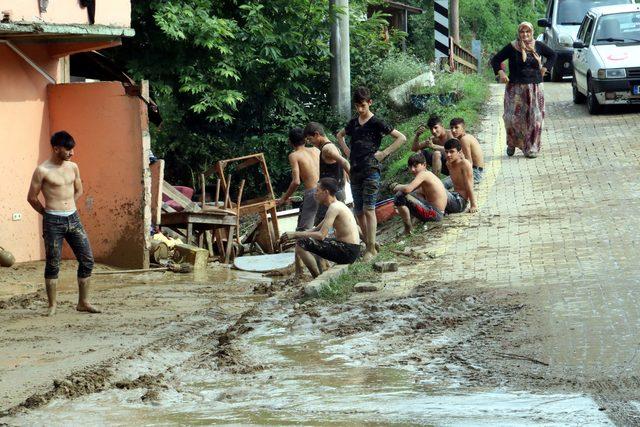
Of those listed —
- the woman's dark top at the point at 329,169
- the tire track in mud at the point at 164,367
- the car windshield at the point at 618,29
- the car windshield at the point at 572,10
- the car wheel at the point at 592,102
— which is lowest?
the tire track in mud at the point at 164,367

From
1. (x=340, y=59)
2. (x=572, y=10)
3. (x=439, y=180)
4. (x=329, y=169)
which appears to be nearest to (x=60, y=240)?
(x=329, y=169)

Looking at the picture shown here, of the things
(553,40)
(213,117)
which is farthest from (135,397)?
(553,40)

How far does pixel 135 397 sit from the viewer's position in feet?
25.5

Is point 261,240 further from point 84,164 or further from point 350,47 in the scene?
point 350,47

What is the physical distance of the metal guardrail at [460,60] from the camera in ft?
92.3

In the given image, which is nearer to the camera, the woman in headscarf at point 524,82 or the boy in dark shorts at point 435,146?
the boy in dark shorts at point 435,146


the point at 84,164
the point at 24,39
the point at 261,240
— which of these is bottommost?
the point at 261,240

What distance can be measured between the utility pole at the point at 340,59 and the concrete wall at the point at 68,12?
6.86 m

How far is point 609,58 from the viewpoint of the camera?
20.0 meters

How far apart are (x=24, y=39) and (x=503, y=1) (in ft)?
116

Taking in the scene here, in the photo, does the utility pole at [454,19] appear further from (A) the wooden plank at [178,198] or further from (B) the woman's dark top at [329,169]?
(B) the woman's dark top at [329,169]

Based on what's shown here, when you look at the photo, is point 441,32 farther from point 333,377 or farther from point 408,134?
point 333,377

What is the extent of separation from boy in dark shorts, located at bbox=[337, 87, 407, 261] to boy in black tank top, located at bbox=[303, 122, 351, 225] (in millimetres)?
414

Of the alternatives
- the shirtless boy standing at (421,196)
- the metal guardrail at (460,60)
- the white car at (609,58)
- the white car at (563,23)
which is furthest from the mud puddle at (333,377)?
the metal guardrail at (460,60)
